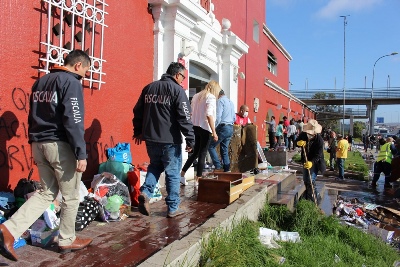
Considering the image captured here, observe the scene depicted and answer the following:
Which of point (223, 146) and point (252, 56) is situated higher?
point (252, 56)

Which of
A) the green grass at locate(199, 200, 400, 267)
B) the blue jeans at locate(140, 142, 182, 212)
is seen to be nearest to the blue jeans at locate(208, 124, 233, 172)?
the green grass at locate(199, 200, 400, 267)

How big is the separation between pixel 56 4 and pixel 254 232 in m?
3.78

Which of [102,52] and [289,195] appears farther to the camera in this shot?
[289,195]

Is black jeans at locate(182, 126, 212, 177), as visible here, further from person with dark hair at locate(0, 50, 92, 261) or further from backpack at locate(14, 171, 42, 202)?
person with dark hair at locate(0, 50, 92, 261)

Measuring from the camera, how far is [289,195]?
6.95m

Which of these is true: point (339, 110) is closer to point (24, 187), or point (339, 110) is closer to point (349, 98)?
point (349, 98)


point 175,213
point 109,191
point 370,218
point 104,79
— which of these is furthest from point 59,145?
point 370,218

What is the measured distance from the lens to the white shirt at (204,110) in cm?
579

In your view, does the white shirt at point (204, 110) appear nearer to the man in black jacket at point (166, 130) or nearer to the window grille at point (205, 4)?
the man in black jacket at point (166, 130)

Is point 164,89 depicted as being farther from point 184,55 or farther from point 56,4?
point 184,55

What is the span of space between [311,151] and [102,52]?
4.36m

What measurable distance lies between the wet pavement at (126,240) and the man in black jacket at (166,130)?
221mm

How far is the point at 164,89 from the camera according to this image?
421cm

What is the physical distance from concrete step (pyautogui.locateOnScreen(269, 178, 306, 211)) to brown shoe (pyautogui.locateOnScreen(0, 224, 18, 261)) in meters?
4.25
